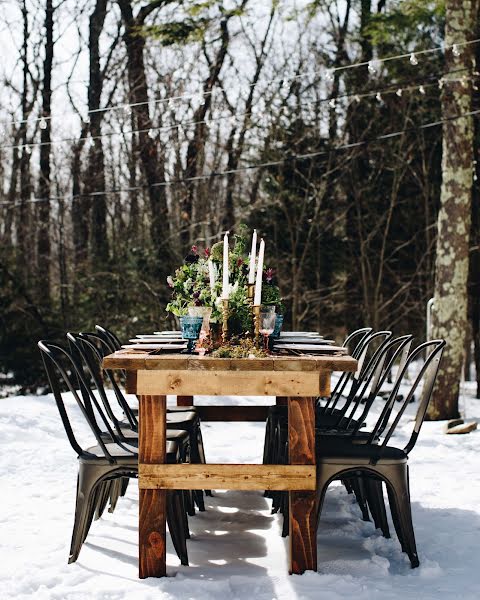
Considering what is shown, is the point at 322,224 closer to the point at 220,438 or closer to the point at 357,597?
the point at 220,438

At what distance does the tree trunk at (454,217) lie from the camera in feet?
25.5

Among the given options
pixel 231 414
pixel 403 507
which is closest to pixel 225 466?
pixel 403 507

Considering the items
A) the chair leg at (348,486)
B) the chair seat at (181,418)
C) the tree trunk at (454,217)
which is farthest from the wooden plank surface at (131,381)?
the tree trunk at (454,217)

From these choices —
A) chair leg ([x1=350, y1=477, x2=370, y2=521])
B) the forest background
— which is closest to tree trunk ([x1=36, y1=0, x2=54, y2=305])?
the forest background

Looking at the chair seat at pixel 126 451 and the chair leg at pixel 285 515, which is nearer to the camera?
the chair seat at pixel 126 451

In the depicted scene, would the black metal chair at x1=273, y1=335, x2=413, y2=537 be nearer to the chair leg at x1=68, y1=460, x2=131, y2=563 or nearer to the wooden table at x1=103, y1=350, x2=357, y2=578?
the wooden table at x1=103, y1=350, x2=357, y2=578

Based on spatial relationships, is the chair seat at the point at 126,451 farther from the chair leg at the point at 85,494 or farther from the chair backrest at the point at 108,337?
the chair backrest at the point at 108,337

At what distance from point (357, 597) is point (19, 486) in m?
2.52

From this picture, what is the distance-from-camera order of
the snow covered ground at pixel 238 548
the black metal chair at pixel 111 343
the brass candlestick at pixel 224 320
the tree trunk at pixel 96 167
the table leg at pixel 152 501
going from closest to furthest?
1. the snow covered ground at pixel 238 548
2. the table leg at pixel 152 501
3. the brass candlestick at pixel 224 320
4. the black metal chair at pixel 111 343
5. the tree trunk at pixel 96 167

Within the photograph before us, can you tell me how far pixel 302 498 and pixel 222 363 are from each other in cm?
59

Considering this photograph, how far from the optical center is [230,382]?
2.95 meters

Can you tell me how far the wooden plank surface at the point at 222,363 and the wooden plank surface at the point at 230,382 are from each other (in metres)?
0.02

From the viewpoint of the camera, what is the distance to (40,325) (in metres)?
12.2

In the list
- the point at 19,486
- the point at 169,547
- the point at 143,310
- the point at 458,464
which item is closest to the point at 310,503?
the point at 169,547
